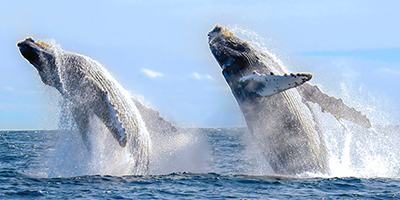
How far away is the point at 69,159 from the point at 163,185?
3.96 metres

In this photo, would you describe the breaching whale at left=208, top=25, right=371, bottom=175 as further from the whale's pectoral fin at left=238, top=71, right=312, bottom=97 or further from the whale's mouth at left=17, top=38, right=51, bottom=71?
the whale's mouth at left=17, top=38, right=51, bottom=71

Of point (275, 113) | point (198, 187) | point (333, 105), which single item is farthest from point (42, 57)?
point (333, 105)

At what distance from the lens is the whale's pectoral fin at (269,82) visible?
11297 millimetres

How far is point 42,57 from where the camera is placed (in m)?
14.3

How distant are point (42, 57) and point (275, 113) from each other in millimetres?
6971

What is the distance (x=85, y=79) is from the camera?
14.1 metres

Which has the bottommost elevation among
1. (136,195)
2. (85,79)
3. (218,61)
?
(136,195)

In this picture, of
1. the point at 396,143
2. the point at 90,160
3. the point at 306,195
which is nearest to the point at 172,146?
the point at 90,160

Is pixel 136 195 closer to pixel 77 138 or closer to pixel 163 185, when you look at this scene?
pixel 163 185

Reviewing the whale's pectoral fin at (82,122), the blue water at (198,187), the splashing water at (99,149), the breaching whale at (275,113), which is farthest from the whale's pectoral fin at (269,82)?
the whale's pectoral fin at (82,122)

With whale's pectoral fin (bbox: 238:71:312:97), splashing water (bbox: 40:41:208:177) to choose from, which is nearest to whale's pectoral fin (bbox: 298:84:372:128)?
whale's pectoral fin (bbox: 238:71:312:97)

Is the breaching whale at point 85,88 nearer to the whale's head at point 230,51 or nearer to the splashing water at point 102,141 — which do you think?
the splashing water at point 102,141

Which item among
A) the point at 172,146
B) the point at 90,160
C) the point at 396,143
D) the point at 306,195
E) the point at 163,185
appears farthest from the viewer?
the point at 396,143

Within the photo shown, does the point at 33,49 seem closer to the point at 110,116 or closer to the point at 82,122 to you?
the point at 82,122
